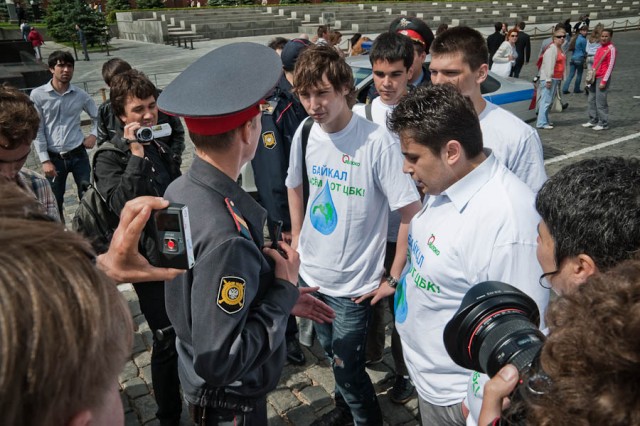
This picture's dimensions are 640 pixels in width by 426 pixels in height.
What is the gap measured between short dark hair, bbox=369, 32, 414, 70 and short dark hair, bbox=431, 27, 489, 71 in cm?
50

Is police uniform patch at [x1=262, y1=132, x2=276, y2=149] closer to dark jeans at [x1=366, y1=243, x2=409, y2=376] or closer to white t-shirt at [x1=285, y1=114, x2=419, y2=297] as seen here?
white t-shirt at [x1=285, y1=114, x2=419, y2=297]

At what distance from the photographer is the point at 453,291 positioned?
2016 mm

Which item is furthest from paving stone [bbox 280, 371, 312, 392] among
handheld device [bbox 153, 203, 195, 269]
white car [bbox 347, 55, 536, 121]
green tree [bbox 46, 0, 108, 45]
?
green tree [bbox 46, 0, 108, 45]

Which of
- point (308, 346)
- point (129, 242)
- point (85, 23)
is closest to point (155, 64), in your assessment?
point (85, 23)

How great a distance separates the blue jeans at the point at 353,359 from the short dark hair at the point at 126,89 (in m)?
1.86

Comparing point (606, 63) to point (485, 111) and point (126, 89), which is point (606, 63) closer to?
point (485, 111)

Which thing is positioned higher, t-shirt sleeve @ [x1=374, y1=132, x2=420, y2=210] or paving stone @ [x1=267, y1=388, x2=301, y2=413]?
t-shirt sleeve @ [x1=374, y1=132, x2=420, y2=210]

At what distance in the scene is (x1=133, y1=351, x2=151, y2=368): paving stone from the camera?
3.74 metres

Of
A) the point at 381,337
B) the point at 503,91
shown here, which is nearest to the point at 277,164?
the point at 381,337

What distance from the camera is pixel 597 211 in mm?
1458

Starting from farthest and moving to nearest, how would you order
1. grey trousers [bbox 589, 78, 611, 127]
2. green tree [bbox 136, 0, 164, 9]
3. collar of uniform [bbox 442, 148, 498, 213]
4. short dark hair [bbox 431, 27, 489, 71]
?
green tree [bbox 136, 0, 164, 9] → grey trousers [bbox 589, 78, 611, 127] → short dark hair [bbox 431, 27, 489, 71] → collar of uniform [bbox 442, 148, 498, 213]

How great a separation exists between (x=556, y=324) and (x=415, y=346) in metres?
1.24

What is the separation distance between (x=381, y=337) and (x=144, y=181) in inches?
76.5

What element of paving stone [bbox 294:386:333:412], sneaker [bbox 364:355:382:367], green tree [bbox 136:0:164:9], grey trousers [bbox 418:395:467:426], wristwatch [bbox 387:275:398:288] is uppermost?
green tree [bbox 136:0:164:9]
